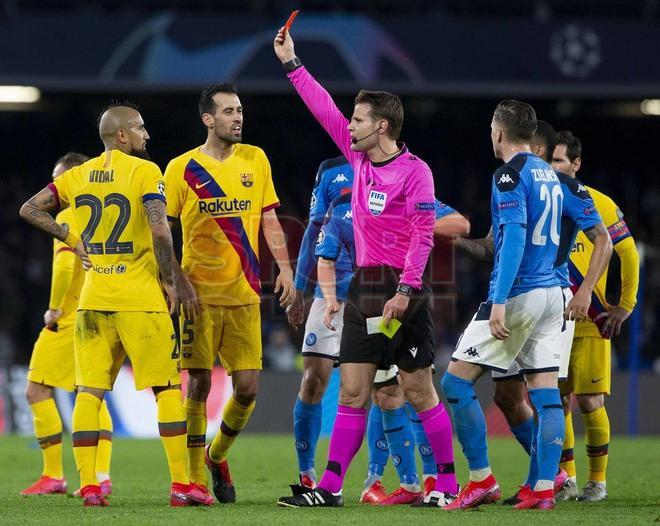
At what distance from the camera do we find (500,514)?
263 inches

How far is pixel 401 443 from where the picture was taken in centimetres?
783

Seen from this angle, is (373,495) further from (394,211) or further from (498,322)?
(394,211)

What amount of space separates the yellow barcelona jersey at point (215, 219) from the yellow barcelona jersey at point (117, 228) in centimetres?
35

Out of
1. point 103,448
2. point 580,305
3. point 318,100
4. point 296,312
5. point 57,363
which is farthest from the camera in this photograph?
point 57,363

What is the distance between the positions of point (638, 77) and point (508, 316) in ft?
42.6

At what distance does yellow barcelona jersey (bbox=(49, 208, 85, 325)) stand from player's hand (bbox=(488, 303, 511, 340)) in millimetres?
3512

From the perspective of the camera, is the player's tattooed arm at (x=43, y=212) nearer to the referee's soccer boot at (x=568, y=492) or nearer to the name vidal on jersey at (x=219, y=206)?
the name vidal on jersey at (x=219, y=206)

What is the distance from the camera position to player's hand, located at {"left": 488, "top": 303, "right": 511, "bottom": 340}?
6828 millimetres

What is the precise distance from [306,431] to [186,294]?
1.50 m

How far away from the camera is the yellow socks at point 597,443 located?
835 cm

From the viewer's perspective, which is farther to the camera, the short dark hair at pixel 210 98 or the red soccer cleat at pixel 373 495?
the red soccer cleat at pixel 373 495

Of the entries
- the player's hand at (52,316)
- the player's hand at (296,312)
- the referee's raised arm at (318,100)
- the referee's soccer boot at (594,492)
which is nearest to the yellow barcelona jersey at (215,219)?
the player's hand at (296,312)

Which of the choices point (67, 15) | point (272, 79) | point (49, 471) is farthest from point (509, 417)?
point (67, 15)

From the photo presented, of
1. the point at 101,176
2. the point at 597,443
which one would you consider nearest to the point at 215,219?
the point at 101,176
